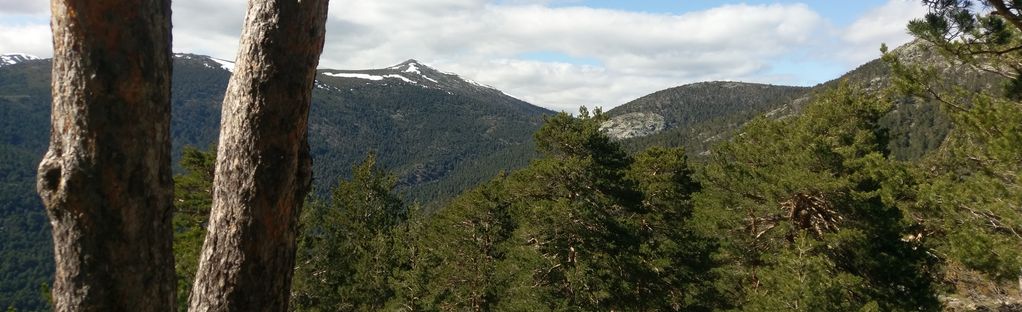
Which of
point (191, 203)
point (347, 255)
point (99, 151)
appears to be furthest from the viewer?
point (347, 255)

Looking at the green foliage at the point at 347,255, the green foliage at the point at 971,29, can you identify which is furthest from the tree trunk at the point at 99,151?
the green foliage at the point at 347,255

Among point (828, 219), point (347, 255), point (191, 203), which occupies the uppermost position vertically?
point (828, 219)

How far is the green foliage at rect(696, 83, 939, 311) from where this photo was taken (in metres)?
12.5

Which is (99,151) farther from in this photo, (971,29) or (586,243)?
(586,243)

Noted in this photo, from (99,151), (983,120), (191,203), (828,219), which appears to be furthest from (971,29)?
(191,203)

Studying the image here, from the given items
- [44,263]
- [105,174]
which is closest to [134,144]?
[105,174]

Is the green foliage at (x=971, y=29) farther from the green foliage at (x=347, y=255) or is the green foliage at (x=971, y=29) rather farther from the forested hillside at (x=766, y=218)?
the green foliage at (x=347, y=255)

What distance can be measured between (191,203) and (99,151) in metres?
16.9

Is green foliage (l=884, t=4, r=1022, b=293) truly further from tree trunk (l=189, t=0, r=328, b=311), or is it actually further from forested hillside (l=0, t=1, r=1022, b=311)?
tree trunk (l=189, t=0, r=328, b=311)

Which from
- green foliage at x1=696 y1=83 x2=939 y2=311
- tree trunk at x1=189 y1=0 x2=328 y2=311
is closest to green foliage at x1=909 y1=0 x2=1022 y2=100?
green foliage at x1=696 y1=83 x2=939 y2=311

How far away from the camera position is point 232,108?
9.93 feet

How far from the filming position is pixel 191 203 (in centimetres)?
1733

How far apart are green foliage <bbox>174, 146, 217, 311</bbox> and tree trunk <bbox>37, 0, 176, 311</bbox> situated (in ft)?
51.4

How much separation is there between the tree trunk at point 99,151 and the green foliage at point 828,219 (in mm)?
12224
